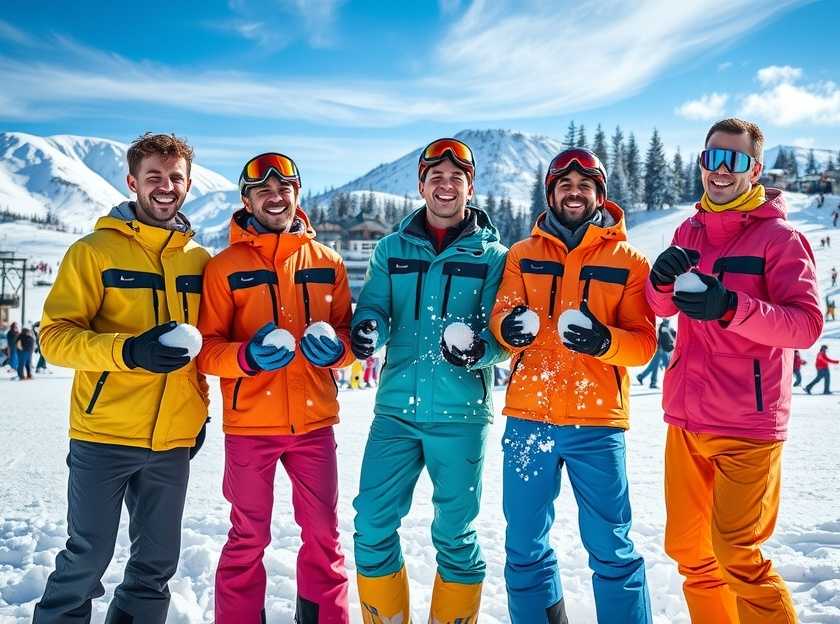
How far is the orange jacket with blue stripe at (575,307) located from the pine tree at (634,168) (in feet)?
247

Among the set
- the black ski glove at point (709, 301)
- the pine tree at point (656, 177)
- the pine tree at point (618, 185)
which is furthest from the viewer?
the pine tree at point (656, 177)

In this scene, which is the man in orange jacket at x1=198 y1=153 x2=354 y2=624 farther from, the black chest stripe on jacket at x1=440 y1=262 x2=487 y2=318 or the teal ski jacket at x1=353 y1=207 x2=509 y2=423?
the black chest stripe on jacket at x1=440 y1=262 x2=487 y2=318

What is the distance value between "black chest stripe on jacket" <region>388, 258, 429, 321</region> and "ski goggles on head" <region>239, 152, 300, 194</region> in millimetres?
759

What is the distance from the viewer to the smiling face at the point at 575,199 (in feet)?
10.8

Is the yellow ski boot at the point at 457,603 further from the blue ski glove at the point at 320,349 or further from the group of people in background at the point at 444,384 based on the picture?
the blue ski glove at the point at 320,349

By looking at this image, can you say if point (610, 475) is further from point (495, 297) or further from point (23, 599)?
point (23, 599)

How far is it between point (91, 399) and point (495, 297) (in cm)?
221

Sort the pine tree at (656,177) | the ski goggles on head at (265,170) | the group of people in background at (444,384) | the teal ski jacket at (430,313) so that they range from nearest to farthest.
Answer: the group of people in background at (444,384)
the teal ski jacket at (430,313)
the ski goggles on head at (265,170)
the pine tree at (656,177)

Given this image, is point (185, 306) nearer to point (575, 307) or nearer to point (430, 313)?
point (430, 313)

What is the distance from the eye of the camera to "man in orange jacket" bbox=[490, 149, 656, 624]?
2.90m

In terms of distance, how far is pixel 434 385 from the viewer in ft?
10.4

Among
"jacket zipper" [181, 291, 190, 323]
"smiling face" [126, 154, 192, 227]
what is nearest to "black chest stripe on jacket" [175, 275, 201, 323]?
"jacket zipper" [181, 291, 190, 323]

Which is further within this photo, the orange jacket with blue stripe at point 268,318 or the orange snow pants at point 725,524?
the orange jacket with blue stripe at point 268,318

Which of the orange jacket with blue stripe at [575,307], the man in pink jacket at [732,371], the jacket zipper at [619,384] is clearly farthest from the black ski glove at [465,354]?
the man in pink jacket at [732,371]
